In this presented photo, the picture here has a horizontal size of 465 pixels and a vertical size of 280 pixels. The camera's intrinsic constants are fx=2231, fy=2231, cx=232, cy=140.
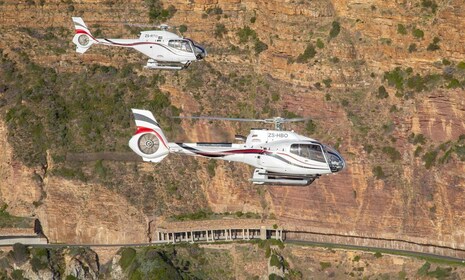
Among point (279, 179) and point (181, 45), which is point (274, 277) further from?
point (279, 179)

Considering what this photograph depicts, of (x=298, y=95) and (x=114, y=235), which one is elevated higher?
(x=298, y=95)

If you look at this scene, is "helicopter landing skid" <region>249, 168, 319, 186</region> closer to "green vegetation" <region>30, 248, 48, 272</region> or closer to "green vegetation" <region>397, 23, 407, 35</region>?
"green vegetation" <region>30, 248, 48, 272</region>

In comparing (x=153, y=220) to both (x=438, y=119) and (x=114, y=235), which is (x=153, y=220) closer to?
(x=114, y=235)

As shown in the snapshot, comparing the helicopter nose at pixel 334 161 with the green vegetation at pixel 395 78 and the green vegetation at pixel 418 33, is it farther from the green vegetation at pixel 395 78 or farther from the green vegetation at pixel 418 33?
the green vegetation at pixel 418 33

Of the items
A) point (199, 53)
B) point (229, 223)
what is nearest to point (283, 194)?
point (229, 223)

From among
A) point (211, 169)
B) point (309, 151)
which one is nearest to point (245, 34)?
point (211, 169)

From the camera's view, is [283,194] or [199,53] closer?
[199,53]

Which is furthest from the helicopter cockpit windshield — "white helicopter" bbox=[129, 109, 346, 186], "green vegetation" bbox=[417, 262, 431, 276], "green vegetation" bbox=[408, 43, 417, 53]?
"green vegetation" bbox=[408, 43, 417, 53]
